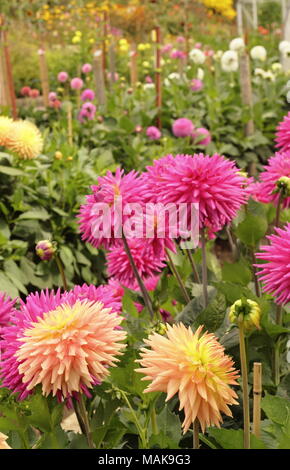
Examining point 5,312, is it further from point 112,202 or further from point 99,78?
point 99,78

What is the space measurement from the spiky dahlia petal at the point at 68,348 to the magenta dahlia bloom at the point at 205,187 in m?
0.28

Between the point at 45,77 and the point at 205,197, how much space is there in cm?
364

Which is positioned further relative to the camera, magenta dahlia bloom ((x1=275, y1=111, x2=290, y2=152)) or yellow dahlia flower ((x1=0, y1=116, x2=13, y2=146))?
yellow dahlia flower ((x1=0, y1=116, x2=13, y2=146))

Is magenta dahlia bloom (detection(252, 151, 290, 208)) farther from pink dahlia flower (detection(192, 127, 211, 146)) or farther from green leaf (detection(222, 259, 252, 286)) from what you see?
pink dahlia flower (detection(192, 127, 211, 146))

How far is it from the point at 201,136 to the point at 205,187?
3.03m

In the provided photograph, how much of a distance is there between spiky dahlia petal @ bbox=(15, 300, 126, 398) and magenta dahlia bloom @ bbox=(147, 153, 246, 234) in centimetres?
28

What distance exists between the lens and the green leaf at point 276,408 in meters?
0.85

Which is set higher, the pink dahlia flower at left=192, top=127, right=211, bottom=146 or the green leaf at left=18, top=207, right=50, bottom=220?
the pink dahlia flower at left=192, top=127, right=211, bottom=146

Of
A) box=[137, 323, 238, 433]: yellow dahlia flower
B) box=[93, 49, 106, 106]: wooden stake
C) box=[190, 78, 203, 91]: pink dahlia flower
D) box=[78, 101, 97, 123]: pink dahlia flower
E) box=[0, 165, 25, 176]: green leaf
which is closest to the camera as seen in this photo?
box=[137, 323, 238, 433]: yellow dahlia flower

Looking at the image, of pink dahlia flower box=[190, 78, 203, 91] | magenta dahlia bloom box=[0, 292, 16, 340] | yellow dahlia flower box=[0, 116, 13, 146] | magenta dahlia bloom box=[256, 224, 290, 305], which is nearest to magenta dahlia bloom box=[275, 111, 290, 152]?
magenta dahlia bloom box=[256, 224, 290, 305]

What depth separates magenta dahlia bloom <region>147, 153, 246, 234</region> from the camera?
973 mm

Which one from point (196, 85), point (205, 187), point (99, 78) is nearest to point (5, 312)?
point (205, 187)
